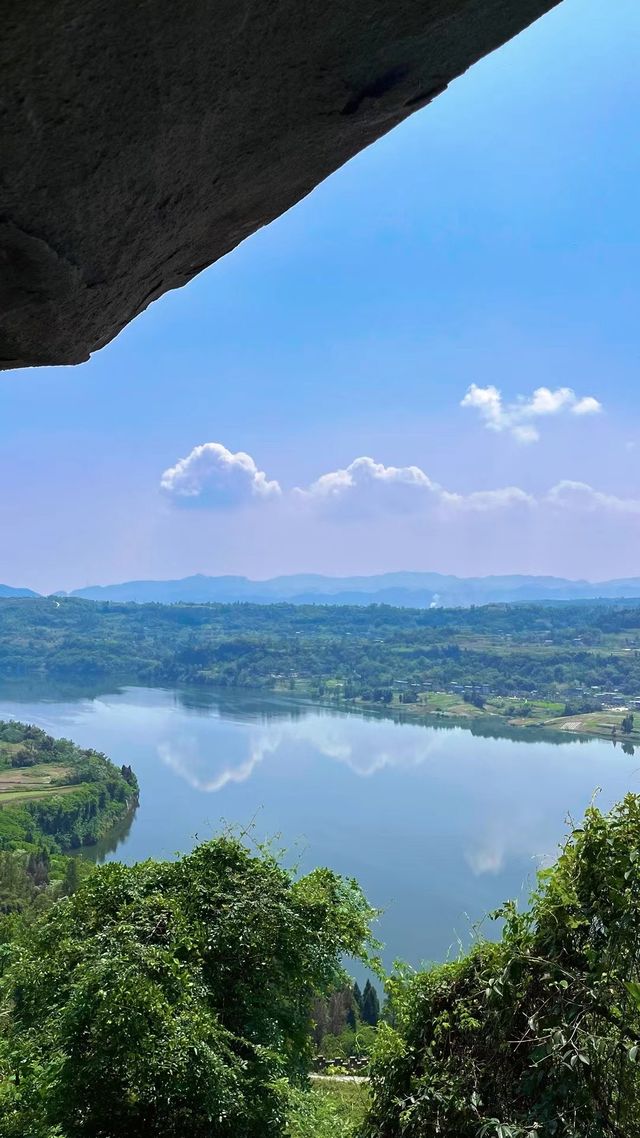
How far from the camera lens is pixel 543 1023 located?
3004mm

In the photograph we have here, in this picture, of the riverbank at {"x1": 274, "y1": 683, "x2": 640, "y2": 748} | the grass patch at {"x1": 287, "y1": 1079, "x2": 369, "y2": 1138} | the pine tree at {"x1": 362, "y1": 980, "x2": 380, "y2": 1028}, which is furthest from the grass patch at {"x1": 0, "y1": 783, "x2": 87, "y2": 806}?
the grass patch at {"x1": 287, "y1": 1079, "x2": 369, "y2": 1138}

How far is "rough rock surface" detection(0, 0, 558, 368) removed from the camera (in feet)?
3.79

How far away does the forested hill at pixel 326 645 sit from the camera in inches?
3816

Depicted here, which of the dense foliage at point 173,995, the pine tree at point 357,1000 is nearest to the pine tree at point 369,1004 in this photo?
the pine tree at point 357,1000

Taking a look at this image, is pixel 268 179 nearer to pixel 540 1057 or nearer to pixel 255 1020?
pixel 540 1057

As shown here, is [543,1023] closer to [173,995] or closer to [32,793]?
[173,995]

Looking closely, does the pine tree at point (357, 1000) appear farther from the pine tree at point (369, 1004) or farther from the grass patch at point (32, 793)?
the grass patch at point (32, 793)

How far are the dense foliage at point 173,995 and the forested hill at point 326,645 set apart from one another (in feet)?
276

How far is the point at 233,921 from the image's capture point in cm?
596

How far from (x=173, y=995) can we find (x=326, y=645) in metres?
115

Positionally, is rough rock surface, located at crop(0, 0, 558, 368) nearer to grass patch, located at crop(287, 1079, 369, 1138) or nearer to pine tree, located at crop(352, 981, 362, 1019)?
grass patch, located at crop(287, 1079, 369, 1138)

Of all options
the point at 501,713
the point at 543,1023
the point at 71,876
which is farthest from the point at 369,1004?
the point at 501,713

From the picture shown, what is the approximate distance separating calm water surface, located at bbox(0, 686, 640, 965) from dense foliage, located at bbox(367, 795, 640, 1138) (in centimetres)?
889

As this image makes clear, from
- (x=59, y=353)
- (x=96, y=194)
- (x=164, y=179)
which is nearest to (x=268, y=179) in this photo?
(x=164, y=179)
